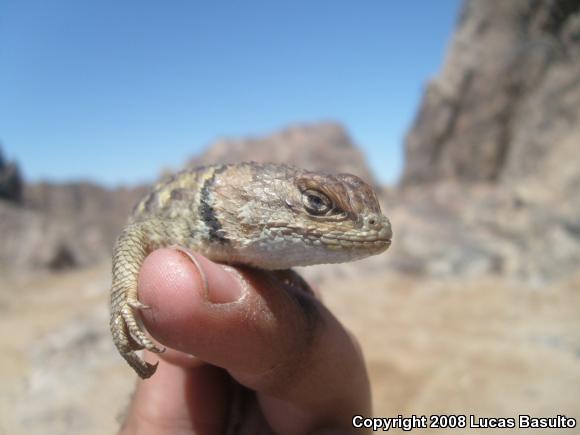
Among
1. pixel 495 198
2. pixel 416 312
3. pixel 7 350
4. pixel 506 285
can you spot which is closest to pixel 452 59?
pixel 495 198

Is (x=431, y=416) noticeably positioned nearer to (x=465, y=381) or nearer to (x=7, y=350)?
(x=465, y=381)

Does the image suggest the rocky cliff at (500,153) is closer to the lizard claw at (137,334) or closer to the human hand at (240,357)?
the human hand at (240,357)

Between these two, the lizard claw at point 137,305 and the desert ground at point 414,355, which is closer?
the lizard claw at point 137,305

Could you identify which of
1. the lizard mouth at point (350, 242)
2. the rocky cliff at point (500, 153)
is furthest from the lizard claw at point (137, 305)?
the rocky cliff at point (500, 153)

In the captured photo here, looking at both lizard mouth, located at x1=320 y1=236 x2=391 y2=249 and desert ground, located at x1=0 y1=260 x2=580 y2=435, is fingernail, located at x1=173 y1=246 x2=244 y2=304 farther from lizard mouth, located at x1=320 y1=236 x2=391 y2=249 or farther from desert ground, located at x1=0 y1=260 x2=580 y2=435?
desert ground, located at x1=0 y1=260 x2=580 y2=435

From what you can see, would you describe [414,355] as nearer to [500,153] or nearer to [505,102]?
[500,153]

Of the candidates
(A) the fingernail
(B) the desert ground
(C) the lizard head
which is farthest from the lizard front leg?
(B) the desert ground

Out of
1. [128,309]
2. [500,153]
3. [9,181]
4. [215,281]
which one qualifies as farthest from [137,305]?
[9,181]
